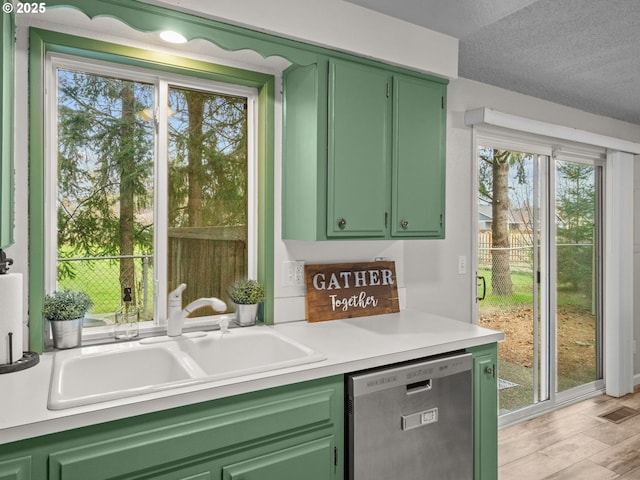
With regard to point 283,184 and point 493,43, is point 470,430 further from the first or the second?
point 493,43

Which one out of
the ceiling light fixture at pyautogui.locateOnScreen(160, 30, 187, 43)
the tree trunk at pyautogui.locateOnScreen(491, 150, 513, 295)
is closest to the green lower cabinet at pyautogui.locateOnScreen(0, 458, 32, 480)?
the ceiling light fixture at pyautogui.locateOnScreen(160, 30, 187, 43)

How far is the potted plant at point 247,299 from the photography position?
6.93ft

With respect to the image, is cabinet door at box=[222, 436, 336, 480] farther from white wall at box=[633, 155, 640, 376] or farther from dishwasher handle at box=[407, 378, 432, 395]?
white wall at box=[633, 155, 640, 376]

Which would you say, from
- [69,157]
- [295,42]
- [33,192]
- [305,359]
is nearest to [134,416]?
[305,359]

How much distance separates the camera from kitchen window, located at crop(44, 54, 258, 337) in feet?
6.07

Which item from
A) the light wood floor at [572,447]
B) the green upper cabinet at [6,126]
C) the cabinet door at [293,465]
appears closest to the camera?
the green upper cabinet at [6,126]

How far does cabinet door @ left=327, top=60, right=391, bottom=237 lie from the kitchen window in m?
0.47

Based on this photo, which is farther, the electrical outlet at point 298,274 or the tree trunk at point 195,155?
the electrical outlet at point 298,274

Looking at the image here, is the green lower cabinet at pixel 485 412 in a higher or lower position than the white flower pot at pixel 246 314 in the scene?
lower

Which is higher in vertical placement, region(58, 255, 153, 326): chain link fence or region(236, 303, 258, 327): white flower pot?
region(58, 255, 153, 326): chain link fence

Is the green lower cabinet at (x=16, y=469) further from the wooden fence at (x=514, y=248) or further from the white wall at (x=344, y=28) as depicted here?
the wooden fence at (x=514, y=248)

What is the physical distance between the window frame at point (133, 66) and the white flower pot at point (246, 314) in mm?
75

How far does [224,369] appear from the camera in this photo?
6.26ft

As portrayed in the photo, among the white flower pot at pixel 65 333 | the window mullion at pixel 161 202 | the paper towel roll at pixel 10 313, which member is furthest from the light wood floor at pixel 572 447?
the paper towel roll at pixel 10 313
